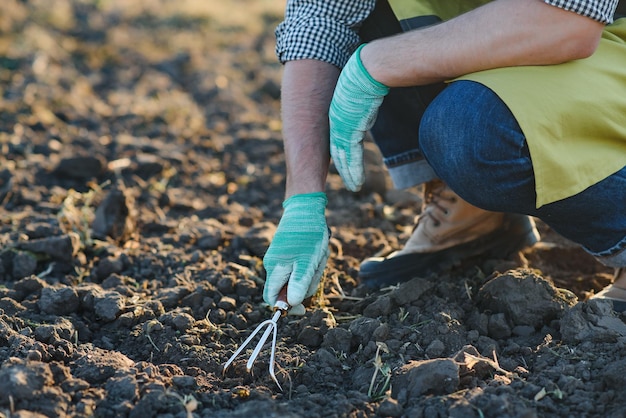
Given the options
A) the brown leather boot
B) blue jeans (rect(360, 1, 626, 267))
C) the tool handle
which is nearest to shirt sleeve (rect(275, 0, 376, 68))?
blue jeans (rect(360, 1, 626, 267))

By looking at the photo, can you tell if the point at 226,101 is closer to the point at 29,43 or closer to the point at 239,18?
the point at 29,43

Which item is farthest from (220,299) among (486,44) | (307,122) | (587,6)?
(587,6)

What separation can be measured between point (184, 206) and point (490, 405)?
1.78 metres

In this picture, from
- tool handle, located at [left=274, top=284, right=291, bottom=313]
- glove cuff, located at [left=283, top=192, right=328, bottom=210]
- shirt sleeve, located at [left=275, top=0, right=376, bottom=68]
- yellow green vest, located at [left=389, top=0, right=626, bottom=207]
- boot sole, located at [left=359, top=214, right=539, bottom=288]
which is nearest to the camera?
yellow green vest, located at [left=389, top=0, right=626, bottom=207]

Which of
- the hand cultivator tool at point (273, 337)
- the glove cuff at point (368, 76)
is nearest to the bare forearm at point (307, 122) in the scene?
the glove cuff at point (368, 76)

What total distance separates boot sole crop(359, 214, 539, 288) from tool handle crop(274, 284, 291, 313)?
17.0 inches

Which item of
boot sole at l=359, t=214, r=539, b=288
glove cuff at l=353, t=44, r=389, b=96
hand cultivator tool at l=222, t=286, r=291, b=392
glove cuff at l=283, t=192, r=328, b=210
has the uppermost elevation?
glove cuff at l=353, t=44, r=389, b=96

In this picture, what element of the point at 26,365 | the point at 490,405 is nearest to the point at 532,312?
the point at 490,405

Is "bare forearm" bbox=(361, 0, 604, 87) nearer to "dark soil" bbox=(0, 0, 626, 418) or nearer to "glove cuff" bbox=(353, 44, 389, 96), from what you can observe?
"glove cuff" bbox=(353, 44, 389, 96)

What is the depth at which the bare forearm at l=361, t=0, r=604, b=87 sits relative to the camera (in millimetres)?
1900

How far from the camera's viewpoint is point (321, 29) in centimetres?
235

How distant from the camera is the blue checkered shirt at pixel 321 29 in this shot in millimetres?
2342

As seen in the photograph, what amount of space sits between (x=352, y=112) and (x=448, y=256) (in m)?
0.67

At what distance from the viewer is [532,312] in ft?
7.23
